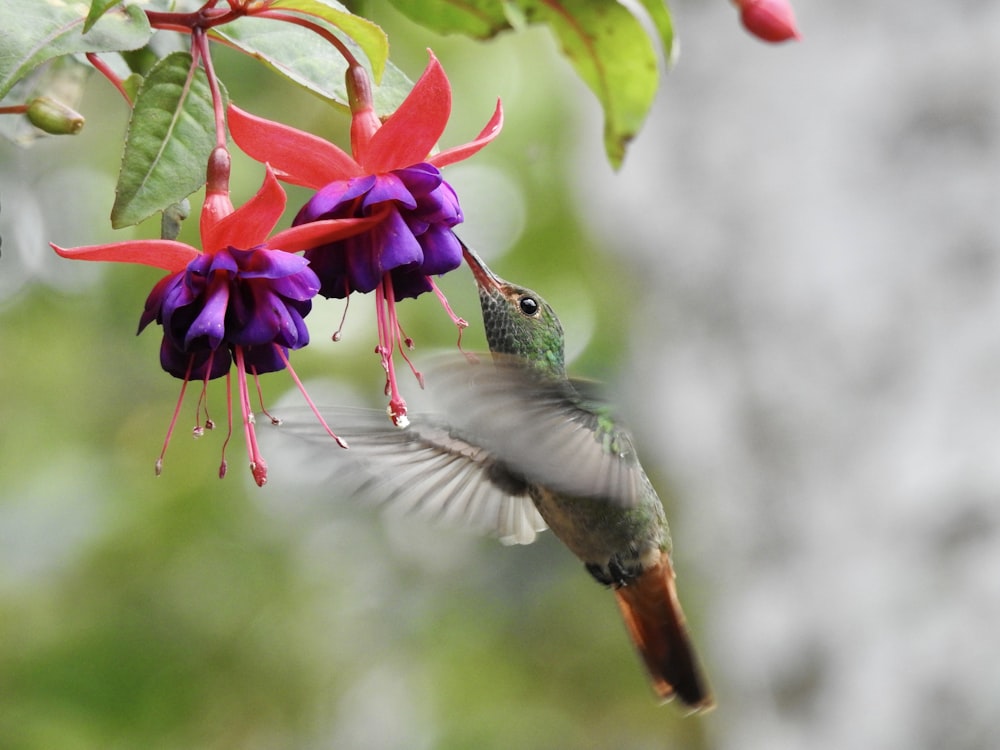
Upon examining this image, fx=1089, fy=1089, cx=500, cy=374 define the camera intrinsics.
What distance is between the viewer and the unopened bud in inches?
35.0

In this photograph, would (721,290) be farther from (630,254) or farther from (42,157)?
(42,157)

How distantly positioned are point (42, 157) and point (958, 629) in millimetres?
2775

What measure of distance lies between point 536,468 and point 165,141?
52cm

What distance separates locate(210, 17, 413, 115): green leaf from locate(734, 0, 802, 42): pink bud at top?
359mm

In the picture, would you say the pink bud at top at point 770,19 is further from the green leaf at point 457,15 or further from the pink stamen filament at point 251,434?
the pink stamen filament at point 251,434

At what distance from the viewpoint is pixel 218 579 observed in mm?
2992

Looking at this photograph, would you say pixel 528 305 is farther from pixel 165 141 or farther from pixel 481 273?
pixel 165 141

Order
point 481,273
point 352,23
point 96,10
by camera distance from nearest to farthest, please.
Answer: point 96,10 < point 352,23 < point 481,273

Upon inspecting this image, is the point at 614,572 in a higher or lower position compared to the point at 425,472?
lower

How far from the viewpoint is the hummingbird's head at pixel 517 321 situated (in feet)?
3.95

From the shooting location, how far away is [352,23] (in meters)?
0.80

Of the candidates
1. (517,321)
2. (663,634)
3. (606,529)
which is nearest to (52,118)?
(517,321)

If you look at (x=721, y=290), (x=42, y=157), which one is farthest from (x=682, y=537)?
(x=42, y=157)

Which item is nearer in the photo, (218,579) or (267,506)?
(218,579)
